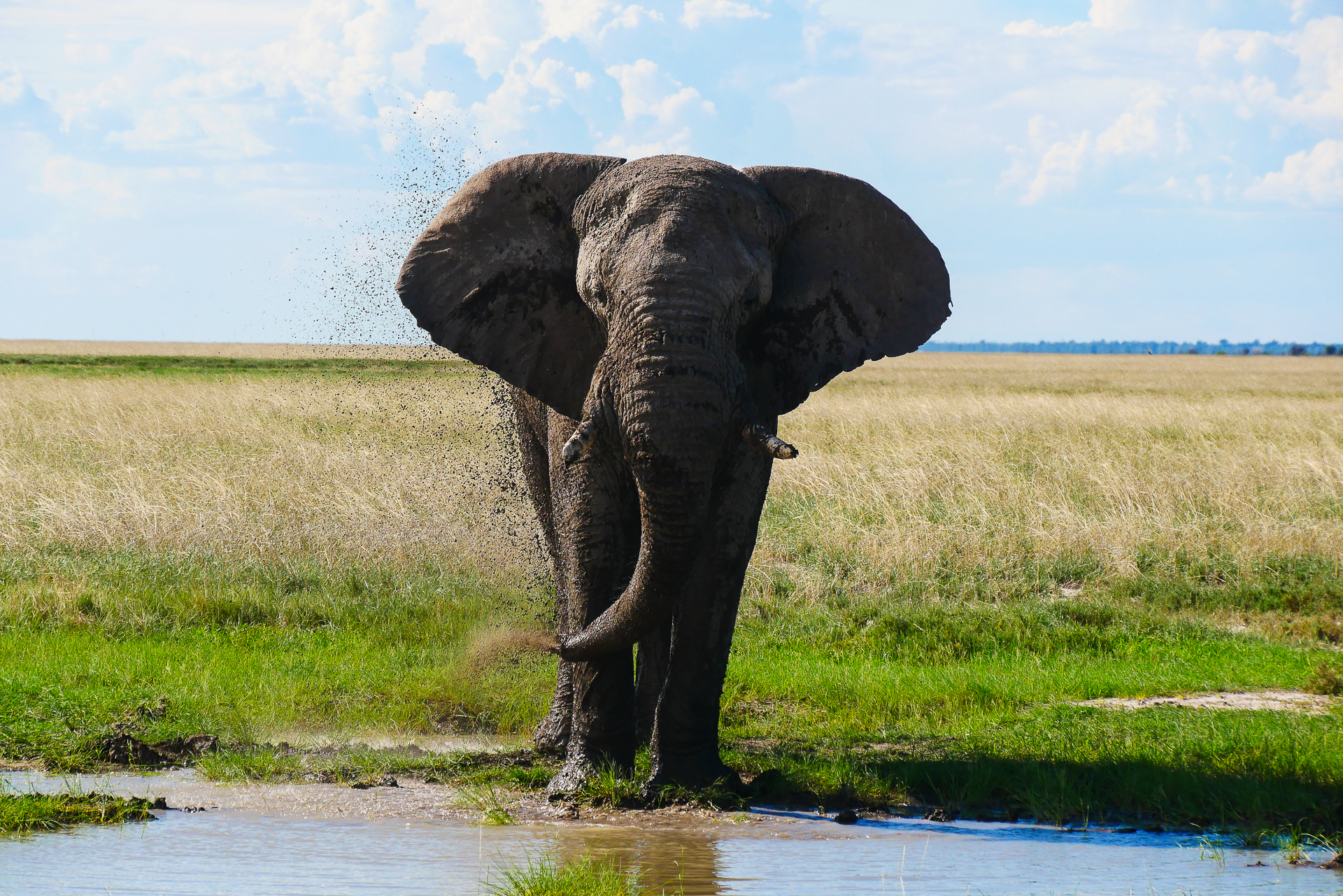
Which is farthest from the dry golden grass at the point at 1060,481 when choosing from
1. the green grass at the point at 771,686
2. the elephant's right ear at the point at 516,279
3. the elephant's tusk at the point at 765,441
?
the elephant's tusk at the point at 765,441

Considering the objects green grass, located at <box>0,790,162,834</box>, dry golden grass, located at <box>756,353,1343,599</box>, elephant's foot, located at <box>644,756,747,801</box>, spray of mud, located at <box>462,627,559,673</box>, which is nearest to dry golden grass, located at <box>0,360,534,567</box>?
spray of mud, located at <box>462,627,559,673</box>

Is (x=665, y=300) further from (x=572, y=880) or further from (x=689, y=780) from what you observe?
(x=689, y=780)

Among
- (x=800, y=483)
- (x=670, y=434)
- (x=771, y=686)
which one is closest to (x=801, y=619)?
(x=771, y=686)

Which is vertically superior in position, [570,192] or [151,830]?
[570,192]

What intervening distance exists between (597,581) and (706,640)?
63 centimetres

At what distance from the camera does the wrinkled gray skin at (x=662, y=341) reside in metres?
5.75

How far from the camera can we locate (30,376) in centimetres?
3891

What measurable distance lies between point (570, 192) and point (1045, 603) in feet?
21.6

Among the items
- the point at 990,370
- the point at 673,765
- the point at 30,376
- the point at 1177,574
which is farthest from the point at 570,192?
the point at 990,370

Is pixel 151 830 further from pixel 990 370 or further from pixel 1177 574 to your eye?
pixel 990 370

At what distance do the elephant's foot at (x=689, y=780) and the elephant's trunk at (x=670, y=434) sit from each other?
112cm

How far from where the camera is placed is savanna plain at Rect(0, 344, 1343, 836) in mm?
7203

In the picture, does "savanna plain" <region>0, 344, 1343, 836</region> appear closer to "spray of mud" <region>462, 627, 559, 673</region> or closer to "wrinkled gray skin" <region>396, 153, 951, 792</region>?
"spray of mud" <region>462, 627, 559, 673</region>

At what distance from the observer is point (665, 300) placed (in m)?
5.73
